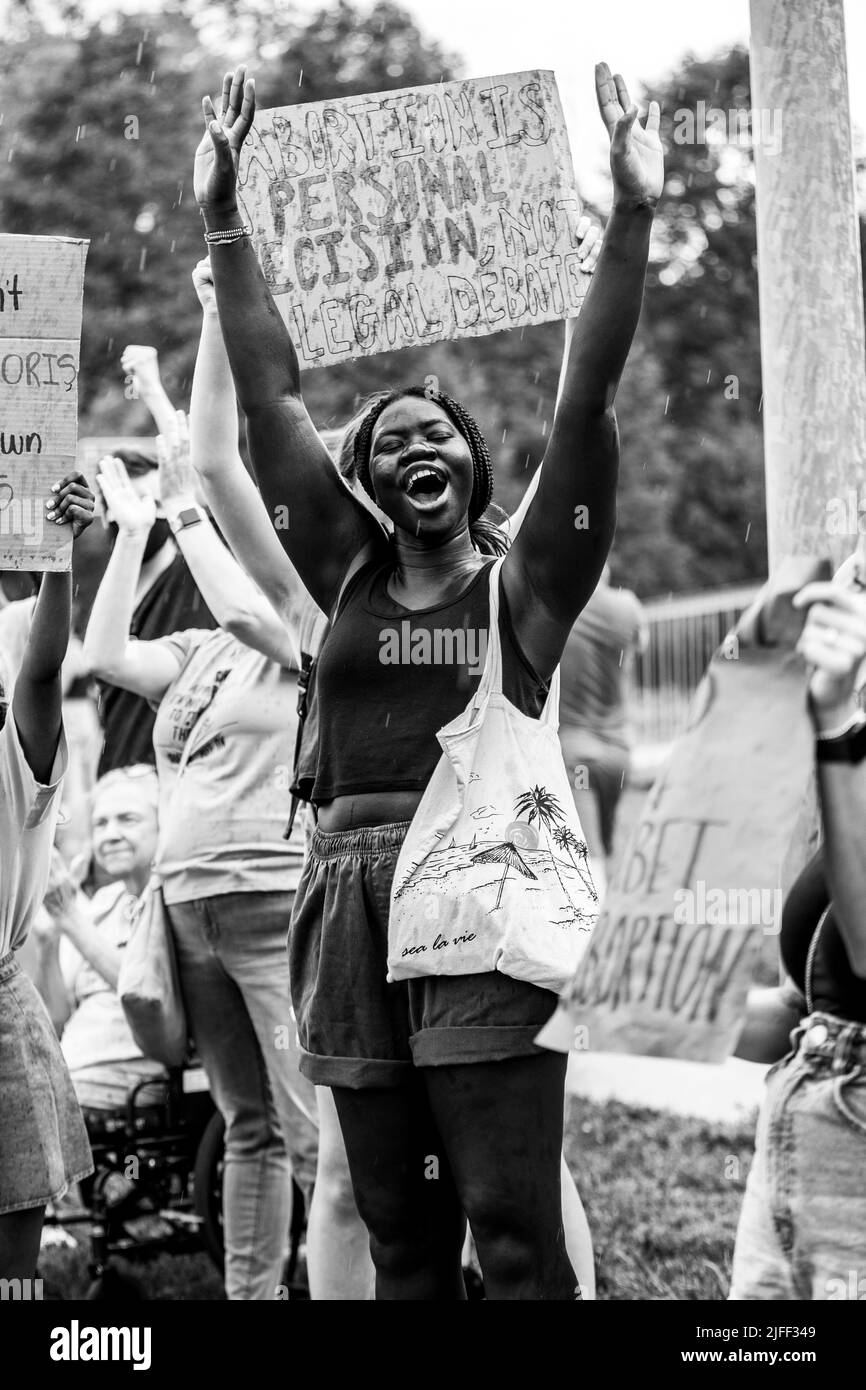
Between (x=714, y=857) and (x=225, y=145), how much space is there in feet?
5.07

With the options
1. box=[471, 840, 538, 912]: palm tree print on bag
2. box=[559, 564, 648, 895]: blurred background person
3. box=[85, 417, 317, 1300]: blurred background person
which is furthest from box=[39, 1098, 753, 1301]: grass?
box=[471, 840, 538, 912]: palm tree print on bag

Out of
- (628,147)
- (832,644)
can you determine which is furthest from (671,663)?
(832,644)

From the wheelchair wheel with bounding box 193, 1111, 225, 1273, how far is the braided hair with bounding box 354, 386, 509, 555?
Answer: 2.07m

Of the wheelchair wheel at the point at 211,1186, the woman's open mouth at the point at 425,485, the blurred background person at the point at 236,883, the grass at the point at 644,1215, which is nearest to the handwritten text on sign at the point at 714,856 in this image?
the woman's open mouth at the point at 425,485

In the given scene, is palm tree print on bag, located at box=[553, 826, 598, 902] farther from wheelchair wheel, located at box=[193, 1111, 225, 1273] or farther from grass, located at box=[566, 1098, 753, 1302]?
wheelchair wheel, located at box=[193, 1111, 225, 1273]

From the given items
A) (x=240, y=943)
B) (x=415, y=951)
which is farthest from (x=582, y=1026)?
(x=240, y=943)

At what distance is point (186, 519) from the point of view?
4.25 m

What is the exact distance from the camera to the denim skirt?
3.21m

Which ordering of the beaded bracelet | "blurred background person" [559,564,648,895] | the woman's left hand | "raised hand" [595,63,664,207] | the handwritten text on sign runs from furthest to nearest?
"blurred background person" [559,564,648,895] → the beaded bracelet → "raised hand" [595,63,664,207] → the handwritten text on sign → the woman's left hand

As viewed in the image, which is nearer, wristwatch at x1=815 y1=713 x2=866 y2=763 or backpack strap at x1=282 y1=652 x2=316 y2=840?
wristwatch at x1=815 y1=713 x2=866 y2=763

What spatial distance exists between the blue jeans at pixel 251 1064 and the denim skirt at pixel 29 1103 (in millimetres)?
923

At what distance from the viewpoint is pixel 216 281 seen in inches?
123

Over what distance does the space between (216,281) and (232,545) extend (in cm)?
65
